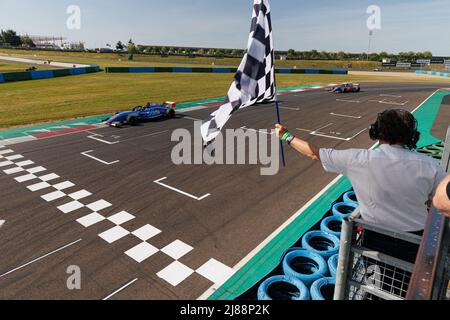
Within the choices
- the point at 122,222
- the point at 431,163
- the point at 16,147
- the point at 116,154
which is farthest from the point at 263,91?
the point at 16,147

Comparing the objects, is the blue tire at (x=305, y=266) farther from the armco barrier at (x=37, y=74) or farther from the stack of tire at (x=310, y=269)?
the armco barrier at (x=37, y=74)

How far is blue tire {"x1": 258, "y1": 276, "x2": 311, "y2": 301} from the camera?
14.6 feet

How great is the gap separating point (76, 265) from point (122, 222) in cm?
153

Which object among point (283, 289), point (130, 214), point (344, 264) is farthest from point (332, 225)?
point (130, 214)

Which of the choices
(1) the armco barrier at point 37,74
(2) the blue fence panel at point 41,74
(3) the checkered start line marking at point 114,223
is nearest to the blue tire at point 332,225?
(3) the checkered start line marking at point 114,223

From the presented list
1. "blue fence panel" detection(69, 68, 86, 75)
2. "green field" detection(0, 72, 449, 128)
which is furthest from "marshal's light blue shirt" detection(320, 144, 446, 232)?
"blue fence panel" detection(69, 68, 86, 75)

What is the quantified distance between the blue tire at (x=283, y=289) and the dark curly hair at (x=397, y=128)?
119 inches

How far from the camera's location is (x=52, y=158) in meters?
10.8

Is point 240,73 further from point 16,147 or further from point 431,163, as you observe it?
point 16,147

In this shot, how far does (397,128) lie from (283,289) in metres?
3.52

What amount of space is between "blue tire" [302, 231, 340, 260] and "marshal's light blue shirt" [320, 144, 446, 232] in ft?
10.9

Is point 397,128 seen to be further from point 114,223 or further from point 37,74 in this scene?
point 37,74

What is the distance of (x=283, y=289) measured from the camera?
4840 mm

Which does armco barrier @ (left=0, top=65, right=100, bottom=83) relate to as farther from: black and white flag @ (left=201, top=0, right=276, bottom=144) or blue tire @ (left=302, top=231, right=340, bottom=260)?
blue tire @ (left=302, top=231, right=340, bottom=260)
